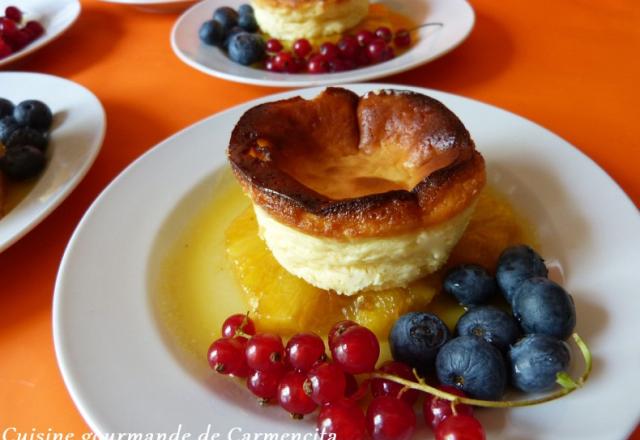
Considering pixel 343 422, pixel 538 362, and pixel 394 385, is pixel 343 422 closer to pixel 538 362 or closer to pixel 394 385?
pixel 394 385

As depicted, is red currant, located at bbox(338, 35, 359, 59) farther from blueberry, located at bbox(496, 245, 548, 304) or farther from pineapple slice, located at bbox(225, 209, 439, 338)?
blueberry, located at bbox(496, 245, 548, 304)

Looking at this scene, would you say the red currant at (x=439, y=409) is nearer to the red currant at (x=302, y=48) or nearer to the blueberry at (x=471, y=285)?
the blueberry at (x=471, y=285)

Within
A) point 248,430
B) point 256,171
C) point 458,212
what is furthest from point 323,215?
point 248,430

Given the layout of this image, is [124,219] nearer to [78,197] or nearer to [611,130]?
[78,197]

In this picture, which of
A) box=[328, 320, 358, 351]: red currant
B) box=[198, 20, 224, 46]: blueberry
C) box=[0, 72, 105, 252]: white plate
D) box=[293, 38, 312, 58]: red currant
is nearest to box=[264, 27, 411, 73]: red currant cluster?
box=[293, 38, 312, 58]: red currant

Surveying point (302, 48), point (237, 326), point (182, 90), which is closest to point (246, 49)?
point (302, 48)
